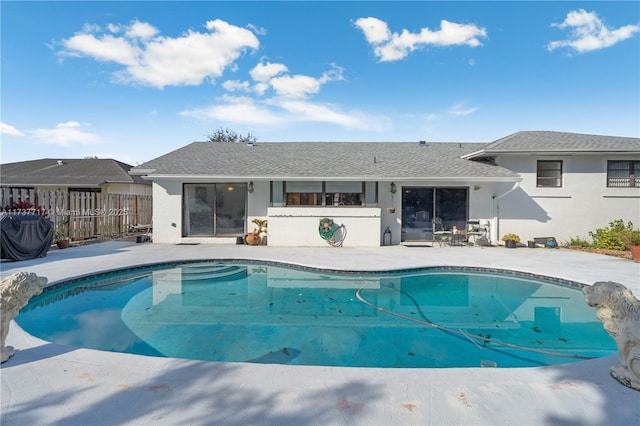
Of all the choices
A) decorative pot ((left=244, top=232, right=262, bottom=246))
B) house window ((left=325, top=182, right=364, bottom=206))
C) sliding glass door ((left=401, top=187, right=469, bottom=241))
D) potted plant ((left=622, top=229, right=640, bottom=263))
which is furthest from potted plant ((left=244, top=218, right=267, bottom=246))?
potted plant ((left=622, top=229, right=640, bottom=263))

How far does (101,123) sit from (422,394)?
20028mm

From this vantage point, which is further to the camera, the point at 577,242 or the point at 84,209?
the point at 84,209

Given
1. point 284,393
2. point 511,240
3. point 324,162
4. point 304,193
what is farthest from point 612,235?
point 284,393

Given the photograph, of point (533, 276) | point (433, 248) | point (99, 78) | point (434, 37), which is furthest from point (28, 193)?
point (434, 37)

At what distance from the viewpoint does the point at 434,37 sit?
558 inches

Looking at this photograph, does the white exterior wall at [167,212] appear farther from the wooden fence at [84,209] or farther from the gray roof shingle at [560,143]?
the gray roof shingle at [560,143]

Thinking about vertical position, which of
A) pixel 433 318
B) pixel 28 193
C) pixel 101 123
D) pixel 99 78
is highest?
pixel 99 78

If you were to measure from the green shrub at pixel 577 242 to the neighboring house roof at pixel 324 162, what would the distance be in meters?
3.41

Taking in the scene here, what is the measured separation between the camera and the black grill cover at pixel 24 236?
27.5 ft

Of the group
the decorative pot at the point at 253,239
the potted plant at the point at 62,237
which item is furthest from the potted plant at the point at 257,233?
the potted plant at the point at 62,237

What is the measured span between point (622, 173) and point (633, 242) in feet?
13.0

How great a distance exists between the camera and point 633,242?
958 centimetres

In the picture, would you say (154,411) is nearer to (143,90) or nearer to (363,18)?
(363,18)

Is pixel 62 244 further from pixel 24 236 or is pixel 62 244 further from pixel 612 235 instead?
pixel 612 235
